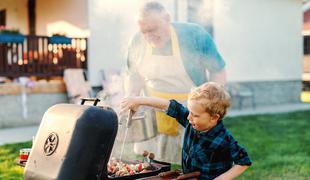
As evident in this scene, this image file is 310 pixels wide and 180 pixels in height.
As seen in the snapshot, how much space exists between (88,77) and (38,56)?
1081 mm

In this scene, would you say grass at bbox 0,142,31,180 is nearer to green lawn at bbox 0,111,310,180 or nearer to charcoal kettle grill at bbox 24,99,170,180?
green lawn at bbox 0,111,310,180

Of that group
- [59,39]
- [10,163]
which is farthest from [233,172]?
[59,39]

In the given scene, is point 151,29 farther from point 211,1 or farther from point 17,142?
point 211,1

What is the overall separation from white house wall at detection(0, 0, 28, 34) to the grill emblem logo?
35.2ft

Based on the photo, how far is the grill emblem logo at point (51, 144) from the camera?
2.27m

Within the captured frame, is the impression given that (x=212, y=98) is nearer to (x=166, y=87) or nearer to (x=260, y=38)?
(x=166, y=87)

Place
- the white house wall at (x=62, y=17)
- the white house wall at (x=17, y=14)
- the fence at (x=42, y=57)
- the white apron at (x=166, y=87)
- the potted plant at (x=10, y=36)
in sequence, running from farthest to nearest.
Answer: the white house wall at (x=17, y=14) → the white house wall at (x=62, y=17) → the fence at (x=42, y=57) → the potted plant at (x=10, y=36) → the white apron at (x=166, y=87)

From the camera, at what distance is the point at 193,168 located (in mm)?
2510

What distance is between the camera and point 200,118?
7.98 feet

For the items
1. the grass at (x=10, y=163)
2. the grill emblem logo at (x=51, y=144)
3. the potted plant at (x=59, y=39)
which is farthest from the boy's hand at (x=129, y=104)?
the potted plant at (x=59, y=39)

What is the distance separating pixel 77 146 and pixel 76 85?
7528 millimetres

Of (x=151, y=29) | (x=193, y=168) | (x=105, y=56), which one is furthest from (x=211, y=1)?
(x=193, y=168)

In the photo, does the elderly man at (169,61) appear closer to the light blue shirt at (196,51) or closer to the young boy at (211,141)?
the light blue shirt at (196,51)

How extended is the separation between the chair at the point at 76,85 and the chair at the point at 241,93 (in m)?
3.91
